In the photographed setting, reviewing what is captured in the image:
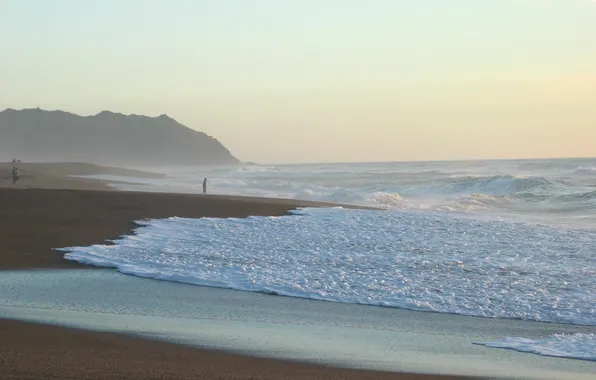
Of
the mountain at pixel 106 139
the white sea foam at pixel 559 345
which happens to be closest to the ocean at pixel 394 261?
the white sea foam at pixel 559 345

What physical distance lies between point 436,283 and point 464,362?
391cm

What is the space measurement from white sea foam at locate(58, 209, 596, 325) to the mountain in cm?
11770

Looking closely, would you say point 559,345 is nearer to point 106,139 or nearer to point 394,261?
point 394,261

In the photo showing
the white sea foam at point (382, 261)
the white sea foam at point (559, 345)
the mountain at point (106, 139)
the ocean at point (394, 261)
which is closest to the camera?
the white sea foam at point (559, 345)

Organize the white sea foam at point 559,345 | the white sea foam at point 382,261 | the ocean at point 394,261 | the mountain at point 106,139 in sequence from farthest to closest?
the mountain at point 106,139 < the white sea foam at point 382,261 < the ocean at point 394,261 < the white sea foam at point 559,345

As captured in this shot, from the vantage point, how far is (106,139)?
158 meters

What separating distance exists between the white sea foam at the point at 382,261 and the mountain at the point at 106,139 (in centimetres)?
11770

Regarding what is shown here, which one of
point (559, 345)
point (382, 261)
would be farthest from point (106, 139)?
point (559, 345)

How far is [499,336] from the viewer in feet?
29.6

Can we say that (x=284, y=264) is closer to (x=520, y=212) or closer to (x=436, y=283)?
(x=436, y=283)

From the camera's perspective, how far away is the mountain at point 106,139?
14088 cm

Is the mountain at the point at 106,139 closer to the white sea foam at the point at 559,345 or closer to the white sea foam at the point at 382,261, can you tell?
the white sea foam at the point at 382,261

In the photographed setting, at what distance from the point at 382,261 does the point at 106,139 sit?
150654 mm

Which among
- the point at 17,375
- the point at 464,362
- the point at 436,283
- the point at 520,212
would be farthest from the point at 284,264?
the point at 520,212
